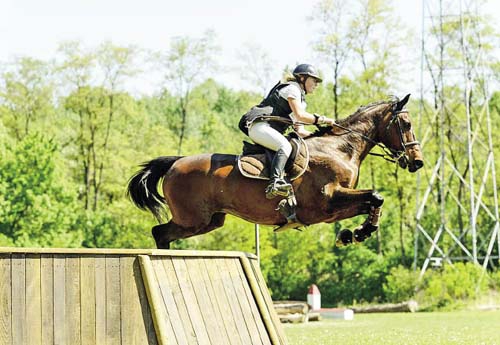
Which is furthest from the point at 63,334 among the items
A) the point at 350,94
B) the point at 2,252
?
the point at 350,94

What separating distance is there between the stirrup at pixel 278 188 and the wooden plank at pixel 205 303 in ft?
6.66

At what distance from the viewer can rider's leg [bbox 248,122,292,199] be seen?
9.87m

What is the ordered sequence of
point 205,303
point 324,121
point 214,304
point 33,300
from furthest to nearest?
point 324,121 → point 214,304 → point 205,303 → point 33,300

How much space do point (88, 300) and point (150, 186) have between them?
13.9ft

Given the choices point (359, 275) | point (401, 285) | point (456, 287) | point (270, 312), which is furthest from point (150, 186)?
point (359, 275)

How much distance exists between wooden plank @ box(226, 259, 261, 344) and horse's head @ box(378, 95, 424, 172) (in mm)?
3050

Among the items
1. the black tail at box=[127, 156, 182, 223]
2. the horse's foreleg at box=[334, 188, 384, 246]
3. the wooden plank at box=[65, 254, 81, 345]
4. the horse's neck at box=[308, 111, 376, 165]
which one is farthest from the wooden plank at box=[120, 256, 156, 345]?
the black tail at box=[127, 156, 182, 223]

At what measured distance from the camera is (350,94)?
1486 inches

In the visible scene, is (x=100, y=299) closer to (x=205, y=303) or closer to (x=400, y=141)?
(x=205, y=303)

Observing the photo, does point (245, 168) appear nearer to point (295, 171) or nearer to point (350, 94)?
point (295, 171)

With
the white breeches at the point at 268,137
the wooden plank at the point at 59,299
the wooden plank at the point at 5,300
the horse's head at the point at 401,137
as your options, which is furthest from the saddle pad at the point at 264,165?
the wooden plank at the point at 5,300

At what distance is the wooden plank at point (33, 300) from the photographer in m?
6.88

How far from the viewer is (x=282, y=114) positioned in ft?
34.6

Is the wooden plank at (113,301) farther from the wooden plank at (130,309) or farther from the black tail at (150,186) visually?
the black tail at (150,186)
